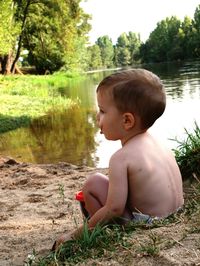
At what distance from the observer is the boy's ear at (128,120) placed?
2.41 meters

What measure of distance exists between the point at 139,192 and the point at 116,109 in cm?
47

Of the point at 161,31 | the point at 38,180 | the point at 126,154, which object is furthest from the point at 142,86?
the point at 161,31

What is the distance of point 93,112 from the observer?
50.0 ft

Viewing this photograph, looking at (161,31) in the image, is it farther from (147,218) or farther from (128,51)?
(147,218)

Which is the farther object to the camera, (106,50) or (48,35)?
(106,50)

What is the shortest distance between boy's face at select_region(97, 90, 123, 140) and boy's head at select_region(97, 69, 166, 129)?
0.03 metres

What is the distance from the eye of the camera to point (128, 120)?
2434mm

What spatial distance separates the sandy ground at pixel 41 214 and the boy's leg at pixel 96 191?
6.1 inches

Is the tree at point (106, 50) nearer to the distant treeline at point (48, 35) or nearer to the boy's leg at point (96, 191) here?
the distant treeline at point (48, 35)

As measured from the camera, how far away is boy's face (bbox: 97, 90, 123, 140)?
2443 mm

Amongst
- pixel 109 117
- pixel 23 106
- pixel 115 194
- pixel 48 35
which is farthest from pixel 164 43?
pixel 115 194

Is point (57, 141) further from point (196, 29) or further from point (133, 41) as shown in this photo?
point (133, 41)

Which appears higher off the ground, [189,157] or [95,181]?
[95,181]

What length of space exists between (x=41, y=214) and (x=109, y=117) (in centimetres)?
228
